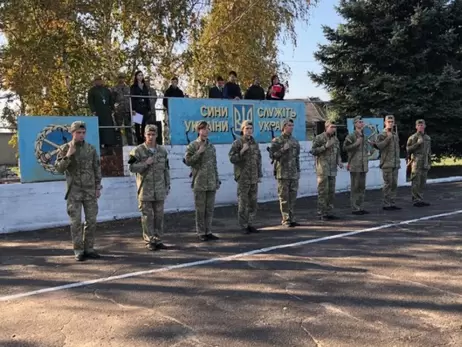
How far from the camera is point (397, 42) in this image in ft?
58.7

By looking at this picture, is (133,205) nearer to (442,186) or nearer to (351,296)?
(351,296)

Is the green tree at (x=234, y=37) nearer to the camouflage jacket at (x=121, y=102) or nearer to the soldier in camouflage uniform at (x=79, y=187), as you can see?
the camouflage jacket at (x=121, y=102)

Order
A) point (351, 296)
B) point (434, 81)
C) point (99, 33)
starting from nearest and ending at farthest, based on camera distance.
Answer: point (351, 296)
point (99, 33)
point (434, 81)

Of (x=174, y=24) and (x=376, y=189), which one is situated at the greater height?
(x=174, y=24)

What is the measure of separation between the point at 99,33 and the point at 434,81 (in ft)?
36.9

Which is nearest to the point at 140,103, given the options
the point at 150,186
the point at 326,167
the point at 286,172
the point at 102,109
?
the point at 102,109

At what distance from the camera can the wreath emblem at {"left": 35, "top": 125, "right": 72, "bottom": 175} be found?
9219 millimetres

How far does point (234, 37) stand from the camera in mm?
16656

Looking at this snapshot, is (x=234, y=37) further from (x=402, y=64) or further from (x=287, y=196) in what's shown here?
(x=287, y=196)

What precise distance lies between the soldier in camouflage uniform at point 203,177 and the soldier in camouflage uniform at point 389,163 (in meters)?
4.43

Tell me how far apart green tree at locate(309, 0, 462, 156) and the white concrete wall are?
751 cm

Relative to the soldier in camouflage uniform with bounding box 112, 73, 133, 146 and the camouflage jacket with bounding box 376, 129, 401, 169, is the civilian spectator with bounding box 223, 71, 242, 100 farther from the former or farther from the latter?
the camouflage jacket with bounding box 376, 129, 401, 169

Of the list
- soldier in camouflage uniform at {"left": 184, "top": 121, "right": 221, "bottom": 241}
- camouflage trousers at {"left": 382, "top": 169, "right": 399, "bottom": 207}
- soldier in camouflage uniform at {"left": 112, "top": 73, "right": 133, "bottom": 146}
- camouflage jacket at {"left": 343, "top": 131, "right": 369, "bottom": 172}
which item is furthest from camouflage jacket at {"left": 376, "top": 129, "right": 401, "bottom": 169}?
soldier in camouflage uniform at {"left": 112, "top": 73, "right": 133, "bottom": 146}

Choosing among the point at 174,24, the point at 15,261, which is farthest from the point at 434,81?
the point at 15,261
